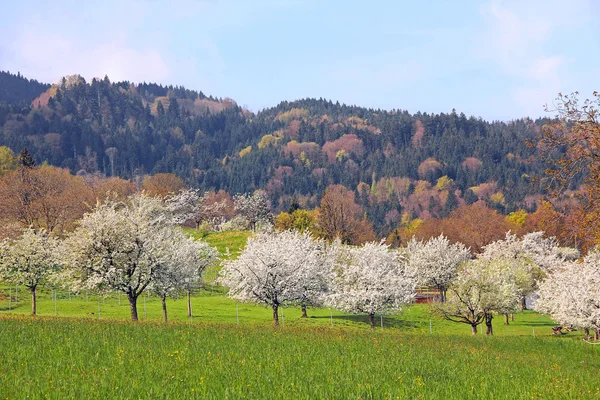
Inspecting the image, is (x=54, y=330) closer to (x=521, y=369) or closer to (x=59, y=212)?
(x=521, y=369)

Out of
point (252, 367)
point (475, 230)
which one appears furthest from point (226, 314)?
point (475, 230)

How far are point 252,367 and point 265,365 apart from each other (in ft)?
2.64

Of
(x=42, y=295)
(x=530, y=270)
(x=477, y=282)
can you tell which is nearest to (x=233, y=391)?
(x=477, y=282)

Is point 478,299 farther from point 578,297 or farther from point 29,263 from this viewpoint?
point 29,263

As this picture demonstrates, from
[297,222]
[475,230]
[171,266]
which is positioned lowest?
[171,266]

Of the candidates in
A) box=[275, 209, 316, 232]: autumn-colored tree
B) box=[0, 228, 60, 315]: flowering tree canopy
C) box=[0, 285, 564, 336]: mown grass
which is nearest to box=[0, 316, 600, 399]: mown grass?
box=[0, 285, 564, 336]: mown grass

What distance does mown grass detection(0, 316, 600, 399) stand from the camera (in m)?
14.2

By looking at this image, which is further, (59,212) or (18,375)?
(59,212)

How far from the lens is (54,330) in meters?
24.3

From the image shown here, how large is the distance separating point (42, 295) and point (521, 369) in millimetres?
62812

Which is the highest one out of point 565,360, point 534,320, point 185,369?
point 185,369

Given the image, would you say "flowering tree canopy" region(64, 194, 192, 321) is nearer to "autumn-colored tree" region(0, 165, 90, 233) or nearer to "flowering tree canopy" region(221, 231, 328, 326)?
"flowering tree canopy" region(221, 231, 328, 326)

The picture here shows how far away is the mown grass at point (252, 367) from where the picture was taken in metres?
14.2

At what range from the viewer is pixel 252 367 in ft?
57.2
